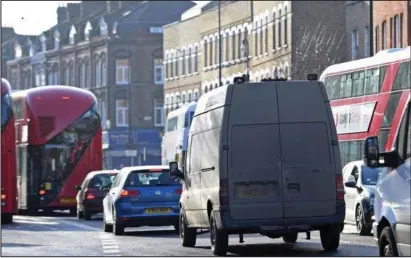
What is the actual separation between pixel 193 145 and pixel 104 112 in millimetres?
95681

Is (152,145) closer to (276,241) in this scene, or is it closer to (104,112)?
(104,112)

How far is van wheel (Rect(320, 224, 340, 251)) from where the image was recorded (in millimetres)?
23281

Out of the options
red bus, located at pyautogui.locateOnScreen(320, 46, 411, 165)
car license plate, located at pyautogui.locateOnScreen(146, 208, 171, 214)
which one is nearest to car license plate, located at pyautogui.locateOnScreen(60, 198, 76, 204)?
red bus, located at pyautogui.locateOnScreen(320, 46, 411, 165)

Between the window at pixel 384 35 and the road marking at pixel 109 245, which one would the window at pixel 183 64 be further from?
the road marking at pixel 109 245

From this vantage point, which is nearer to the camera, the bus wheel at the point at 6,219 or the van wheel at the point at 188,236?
the van wheel at the point at 188,236

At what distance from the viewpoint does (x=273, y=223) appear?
2261 cm

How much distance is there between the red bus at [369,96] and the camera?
37.4 m

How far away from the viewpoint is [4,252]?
2486 centimetres

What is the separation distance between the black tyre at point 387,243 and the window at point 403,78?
1986cm

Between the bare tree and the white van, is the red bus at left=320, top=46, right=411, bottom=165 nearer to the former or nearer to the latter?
the white van

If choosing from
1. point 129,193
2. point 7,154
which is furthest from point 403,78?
point 7,154

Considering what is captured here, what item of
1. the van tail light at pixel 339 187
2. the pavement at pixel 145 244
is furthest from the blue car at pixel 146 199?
the van tail light at pixel 339 187

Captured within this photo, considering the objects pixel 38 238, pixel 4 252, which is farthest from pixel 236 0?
pixel 4 252

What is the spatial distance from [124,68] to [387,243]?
105400 mm
